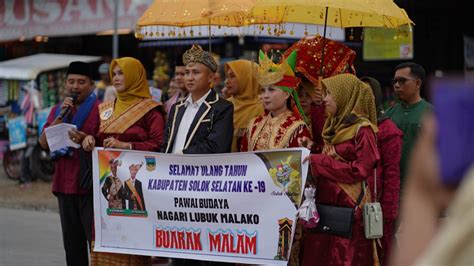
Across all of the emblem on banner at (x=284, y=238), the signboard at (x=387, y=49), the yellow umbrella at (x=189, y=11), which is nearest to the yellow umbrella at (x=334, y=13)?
the yellow umbrella at (x=189, y=11)

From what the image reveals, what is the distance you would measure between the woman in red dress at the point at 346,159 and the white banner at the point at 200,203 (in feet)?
0.58

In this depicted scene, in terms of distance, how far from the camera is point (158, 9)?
23.2ft

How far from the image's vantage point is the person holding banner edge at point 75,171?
6.79 meters

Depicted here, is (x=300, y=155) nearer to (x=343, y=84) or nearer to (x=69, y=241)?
(x=343, y=84)

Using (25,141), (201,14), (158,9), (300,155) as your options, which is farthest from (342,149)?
(25,141)

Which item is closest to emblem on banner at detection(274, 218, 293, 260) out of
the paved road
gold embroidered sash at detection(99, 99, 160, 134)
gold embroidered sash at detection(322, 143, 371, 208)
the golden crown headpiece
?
gold embroidered sash at detection(322, 143, 371, 208)

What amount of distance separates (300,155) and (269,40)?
11.2 metres

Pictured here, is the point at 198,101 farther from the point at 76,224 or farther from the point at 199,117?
the point at 76,224

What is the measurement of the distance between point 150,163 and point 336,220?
1463 mm

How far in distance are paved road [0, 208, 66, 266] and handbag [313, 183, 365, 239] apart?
155 inches

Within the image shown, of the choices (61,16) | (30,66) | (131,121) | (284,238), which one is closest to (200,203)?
(284,238)

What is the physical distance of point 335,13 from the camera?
770 cm

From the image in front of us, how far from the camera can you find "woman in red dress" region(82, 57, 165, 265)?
6664 mm

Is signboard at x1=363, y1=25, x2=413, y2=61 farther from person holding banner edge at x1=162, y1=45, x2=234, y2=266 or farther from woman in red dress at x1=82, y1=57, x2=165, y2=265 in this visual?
person holding banner edge at x1=162, y1=45, x2=234, y2=266
